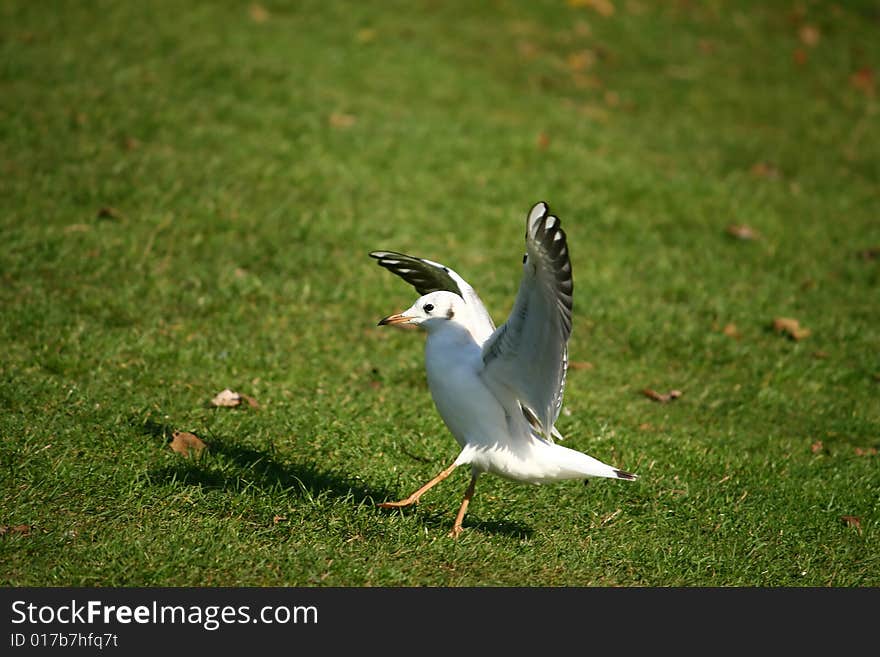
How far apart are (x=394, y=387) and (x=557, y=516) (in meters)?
1.73

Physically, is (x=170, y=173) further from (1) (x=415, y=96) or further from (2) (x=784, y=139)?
(2) (x=784, y=139)

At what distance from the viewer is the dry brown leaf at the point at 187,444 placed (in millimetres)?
5289

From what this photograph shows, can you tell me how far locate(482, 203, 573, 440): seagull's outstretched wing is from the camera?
13.3 ft

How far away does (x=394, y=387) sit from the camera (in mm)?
6656

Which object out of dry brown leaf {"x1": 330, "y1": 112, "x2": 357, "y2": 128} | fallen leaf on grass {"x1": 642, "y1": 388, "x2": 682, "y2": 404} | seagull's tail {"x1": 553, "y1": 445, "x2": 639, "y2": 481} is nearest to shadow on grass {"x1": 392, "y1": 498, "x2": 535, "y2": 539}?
seagull's tail {"x1": 553, "y1": 445, "x2": 639, "y2": 481}

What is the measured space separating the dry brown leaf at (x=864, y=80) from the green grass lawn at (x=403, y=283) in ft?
0.17

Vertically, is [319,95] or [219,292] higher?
[319,95]

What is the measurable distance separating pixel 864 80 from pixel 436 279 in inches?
380

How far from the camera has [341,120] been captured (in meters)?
10.1

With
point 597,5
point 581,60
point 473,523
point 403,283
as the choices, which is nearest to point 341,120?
point 403,283

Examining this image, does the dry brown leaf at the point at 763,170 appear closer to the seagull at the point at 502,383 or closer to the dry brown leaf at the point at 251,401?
the seagull at the point at 502,383

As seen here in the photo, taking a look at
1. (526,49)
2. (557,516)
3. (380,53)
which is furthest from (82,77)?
(557,516)

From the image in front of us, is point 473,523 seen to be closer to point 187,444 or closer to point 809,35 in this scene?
point 187,444

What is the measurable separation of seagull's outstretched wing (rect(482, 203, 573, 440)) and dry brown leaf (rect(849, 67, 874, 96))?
9.88 metres
